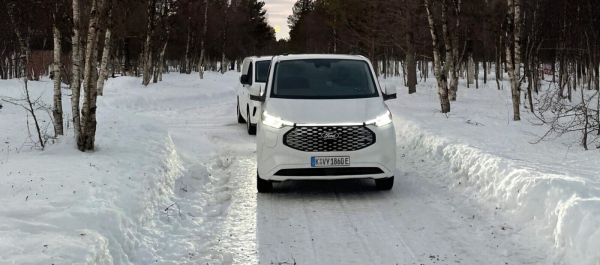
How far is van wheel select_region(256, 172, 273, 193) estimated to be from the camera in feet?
27.2

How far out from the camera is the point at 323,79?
9.16m

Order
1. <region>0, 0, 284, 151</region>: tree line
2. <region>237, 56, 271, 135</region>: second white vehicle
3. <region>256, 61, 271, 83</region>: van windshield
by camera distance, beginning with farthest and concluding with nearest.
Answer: <region>256, 61, 271, 83</region>: van windshield < <region>237, 56, 271, 135</region>: second white vehicle < <region>0, 0, 284, 151</region>: tree line

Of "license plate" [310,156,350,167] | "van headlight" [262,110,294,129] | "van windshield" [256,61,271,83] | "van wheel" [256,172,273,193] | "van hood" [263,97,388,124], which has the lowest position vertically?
"van wheel" [256,172,273,193]

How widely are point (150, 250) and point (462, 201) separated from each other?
413cm

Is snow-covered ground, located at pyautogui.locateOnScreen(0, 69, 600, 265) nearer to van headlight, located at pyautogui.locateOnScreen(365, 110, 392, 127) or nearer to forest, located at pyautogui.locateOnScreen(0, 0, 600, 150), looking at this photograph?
van headlight, located at pyautogui.locateOnScreen(365, 110, 392, 127)

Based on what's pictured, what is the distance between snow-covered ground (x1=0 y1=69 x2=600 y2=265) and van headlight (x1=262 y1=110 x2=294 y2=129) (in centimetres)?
103

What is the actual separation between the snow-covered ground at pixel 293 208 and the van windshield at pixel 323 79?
4.63 feet

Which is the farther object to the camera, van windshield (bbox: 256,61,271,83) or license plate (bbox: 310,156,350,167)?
van windshield (bbox: 256,61,271,83)

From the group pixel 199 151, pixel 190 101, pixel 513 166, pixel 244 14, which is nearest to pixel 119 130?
pixel 199 151

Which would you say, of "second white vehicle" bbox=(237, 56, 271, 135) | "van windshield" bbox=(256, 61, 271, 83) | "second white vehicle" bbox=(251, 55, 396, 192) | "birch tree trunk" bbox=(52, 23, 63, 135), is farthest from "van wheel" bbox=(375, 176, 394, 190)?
"van windshield" bbox=(256, 61, 271, 83)

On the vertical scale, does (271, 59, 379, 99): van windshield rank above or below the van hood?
above

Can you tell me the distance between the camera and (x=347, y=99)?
8516 mm

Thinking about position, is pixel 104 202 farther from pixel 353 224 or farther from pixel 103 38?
pixel 103 38

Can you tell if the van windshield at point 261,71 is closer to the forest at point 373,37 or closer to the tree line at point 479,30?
the forest at point 373,37
